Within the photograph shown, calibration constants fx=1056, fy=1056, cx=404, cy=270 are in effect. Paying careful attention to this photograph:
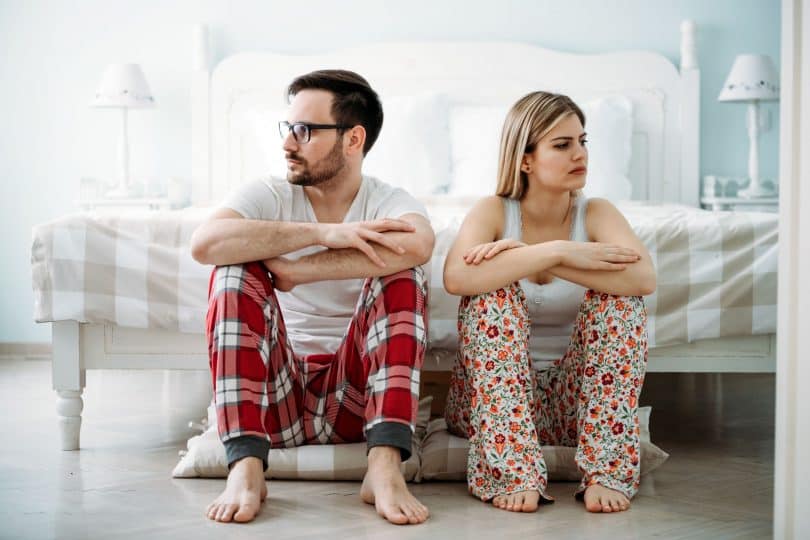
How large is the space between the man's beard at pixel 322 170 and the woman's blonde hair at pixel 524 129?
1.16 ft

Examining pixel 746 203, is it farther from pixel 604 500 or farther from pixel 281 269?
pixel 281 269

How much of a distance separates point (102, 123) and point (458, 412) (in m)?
2.84

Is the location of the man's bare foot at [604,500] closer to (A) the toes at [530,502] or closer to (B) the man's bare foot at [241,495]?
(A) the toes at [530,502]

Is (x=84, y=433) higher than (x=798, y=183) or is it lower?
lower

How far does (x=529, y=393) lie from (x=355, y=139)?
26.6 inches

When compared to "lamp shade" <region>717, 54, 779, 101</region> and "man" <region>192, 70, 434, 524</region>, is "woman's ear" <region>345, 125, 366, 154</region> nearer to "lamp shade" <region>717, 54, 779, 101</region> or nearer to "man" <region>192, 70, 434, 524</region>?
"man" <region>192, 70, 434, 524</region>

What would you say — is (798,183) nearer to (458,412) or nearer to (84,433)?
(458,412)

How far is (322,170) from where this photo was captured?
2262 mm

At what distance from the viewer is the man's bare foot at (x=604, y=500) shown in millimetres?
2039

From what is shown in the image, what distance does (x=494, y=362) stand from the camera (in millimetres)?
2045

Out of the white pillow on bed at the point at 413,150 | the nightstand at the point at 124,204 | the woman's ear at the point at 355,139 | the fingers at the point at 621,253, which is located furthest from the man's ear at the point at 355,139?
the nightstand at the point at 124,204

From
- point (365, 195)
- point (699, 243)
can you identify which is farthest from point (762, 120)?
point (365, 195)

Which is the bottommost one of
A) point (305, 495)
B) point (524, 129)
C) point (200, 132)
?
point (305, 495)

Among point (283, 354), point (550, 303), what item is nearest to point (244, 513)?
point (283, 354)
